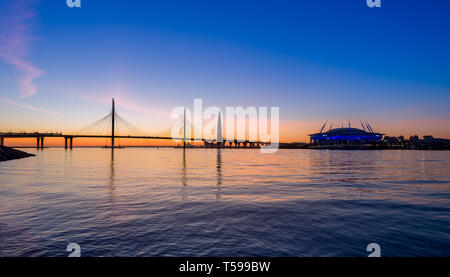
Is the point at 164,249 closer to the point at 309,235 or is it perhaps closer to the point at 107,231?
the point at 107,231

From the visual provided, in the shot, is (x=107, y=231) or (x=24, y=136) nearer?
(x=107, y=231)

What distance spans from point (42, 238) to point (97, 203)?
475cm

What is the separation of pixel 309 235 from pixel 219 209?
4.23 meters

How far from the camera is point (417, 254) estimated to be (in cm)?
623

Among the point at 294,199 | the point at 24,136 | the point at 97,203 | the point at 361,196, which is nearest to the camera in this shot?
the point at 97,203

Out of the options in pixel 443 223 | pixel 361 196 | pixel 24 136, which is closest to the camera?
pixel 443 223

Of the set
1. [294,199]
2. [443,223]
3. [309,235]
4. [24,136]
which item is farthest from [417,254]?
[24,136]

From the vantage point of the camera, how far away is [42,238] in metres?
6.89
